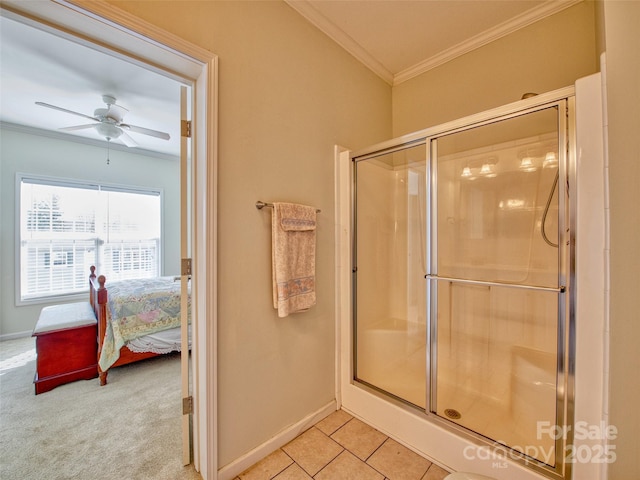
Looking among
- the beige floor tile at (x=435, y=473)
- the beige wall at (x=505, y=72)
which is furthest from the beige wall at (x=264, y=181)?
the beige wall at (x=505, y=72)

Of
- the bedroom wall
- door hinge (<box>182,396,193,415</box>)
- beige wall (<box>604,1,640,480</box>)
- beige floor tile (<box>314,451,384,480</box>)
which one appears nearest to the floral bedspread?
door hinge (<box>182,396,193,415</box>)

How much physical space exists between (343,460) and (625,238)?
5.51 feet

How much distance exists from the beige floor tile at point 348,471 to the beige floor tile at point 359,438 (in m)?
0.06

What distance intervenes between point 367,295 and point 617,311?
1401 millimetres

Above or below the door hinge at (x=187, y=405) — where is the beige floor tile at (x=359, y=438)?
below

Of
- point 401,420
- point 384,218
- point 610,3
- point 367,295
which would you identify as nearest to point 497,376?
point 401,420

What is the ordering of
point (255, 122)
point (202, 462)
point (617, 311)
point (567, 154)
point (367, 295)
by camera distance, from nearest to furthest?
point (617, 311)
point (567, 154)
point (202, 462)
point (255, 122)
point (367, 295)

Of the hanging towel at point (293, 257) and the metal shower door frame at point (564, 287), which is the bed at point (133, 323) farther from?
the metal shower door frame at point (564, 287)

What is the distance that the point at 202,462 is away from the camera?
1.30 m

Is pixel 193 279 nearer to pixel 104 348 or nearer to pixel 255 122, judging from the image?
pixel 255 122

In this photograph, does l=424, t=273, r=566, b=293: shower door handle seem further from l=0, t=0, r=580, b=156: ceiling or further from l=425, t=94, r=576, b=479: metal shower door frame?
l=0, t=0, r=580, b=156: ceiling

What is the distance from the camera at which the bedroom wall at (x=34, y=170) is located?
315 cm

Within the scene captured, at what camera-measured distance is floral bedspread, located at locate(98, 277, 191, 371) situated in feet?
7.47

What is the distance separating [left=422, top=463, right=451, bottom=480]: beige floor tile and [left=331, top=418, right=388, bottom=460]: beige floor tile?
290 millimetres
